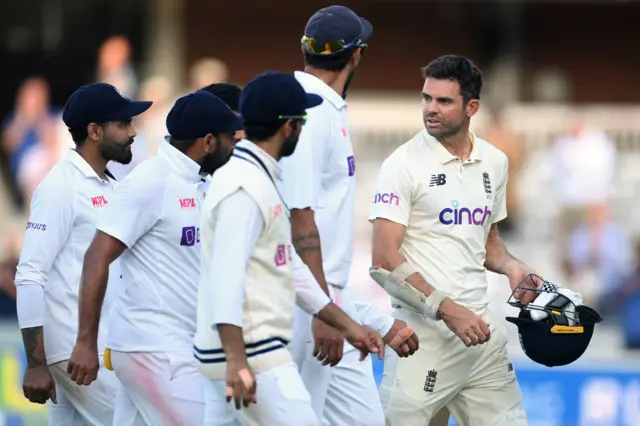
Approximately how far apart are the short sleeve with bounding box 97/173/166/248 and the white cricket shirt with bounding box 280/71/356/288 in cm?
62

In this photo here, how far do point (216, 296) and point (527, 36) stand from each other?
→ 49.7 ft

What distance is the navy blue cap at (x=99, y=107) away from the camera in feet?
23.9

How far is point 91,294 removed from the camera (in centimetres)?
664

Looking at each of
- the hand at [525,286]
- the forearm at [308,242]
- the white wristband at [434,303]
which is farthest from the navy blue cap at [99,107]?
the hand at [525,286]

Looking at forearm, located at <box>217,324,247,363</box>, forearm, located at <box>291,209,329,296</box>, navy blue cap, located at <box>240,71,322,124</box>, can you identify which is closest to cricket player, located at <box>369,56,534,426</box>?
forearm, located at <box>291,209,329,296</box>

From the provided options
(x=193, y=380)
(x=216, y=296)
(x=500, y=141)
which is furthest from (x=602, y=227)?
(x=216, y=296)

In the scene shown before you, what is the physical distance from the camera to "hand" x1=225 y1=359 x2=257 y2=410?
18.6 feet

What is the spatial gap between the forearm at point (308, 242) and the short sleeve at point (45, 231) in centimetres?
131

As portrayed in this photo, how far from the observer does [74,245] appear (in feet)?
24.2

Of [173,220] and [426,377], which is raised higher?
[173,220]

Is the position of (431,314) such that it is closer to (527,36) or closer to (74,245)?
(74,245)

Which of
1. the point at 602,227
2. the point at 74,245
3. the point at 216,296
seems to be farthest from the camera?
the point at 602,227

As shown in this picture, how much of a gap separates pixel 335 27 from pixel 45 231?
1762mm

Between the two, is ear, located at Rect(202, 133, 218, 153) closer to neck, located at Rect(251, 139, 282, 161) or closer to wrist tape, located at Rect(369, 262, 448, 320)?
neck, located at Rect(251, 139, 282, 161)
